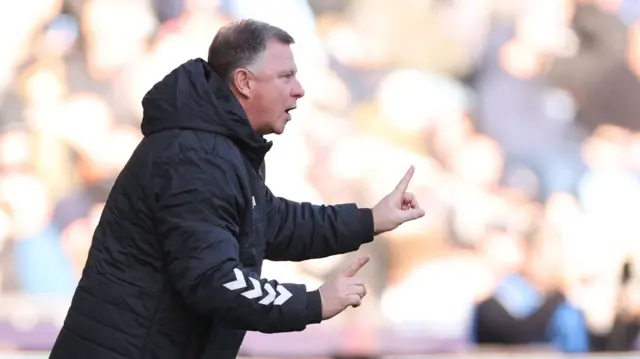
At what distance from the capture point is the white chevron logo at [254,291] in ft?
7.80

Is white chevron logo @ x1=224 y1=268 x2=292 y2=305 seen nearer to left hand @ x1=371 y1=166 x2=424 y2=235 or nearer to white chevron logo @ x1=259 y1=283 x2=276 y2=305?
white chevron logo @ x1=259 y1=283 x2=276 y2=305

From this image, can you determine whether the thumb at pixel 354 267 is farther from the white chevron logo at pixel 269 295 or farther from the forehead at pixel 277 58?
the forehead at pixel 277 58

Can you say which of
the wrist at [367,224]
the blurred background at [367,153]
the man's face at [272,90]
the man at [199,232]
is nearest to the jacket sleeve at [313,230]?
the wrist at [367,224]

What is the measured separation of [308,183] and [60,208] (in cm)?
112

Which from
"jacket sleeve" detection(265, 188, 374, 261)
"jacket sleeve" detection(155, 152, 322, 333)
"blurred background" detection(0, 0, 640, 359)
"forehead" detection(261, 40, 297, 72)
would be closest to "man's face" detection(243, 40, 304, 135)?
"forehead" detection(261, 40, 297, 72)

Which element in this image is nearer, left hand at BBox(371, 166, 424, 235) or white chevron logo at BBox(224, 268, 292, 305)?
white chevron logo at BBox(224, 268, 292, 305)

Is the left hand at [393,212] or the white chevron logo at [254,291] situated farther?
the left hand at [393,212]

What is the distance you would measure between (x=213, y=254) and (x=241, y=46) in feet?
1.68

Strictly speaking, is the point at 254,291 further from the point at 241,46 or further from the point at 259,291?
the point at 241,46

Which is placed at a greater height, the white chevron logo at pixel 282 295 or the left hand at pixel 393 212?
the left hand at pixel 393 212

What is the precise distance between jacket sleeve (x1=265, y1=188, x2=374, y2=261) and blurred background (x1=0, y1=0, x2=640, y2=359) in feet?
7.15

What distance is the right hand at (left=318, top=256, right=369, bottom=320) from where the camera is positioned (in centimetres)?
246

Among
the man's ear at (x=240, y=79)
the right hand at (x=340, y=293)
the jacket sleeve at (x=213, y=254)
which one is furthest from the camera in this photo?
the man's ear at (x=240, y=79)

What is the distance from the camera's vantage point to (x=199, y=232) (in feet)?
7.70
